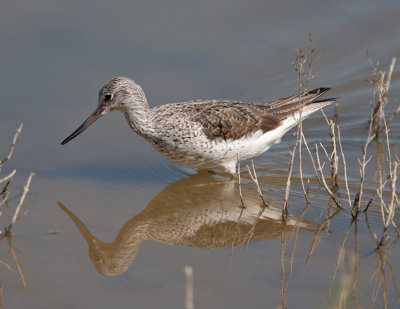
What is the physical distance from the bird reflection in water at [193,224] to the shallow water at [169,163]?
0.07 ft

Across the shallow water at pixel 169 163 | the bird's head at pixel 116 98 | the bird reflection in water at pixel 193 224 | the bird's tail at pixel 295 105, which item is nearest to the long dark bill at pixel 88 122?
the bird's head at pixel 116 98

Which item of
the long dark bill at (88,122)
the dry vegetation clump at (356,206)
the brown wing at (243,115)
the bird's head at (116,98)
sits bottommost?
the dry vegetation clump at (356,206)

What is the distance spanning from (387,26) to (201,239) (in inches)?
245

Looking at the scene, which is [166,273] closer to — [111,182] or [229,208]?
[229,208]

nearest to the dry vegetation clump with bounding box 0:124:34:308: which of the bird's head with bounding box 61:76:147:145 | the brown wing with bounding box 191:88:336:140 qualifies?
the bird's head with bounding box 61:76:147:145

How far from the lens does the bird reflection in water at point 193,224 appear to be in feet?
22.1

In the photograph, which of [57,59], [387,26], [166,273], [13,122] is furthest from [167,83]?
[166,273]

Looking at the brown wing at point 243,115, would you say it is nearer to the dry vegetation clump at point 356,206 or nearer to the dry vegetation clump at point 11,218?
the dry vegetation clump at point 356,206

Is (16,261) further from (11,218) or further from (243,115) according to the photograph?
(243,115)

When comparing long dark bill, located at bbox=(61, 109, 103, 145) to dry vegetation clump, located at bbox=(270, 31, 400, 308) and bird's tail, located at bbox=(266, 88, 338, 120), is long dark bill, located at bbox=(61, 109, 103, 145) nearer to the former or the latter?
bird's tail, located at bbox=(266, 88, 338, 120)

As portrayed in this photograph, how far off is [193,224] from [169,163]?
182 centimetres

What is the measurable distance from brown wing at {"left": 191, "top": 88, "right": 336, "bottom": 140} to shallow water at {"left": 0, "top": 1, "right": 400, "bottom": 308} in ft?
1.94

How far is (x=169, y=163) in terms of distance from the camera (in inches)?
352

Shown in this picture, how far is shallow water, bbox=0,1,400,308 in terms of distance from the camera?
6.07 m
